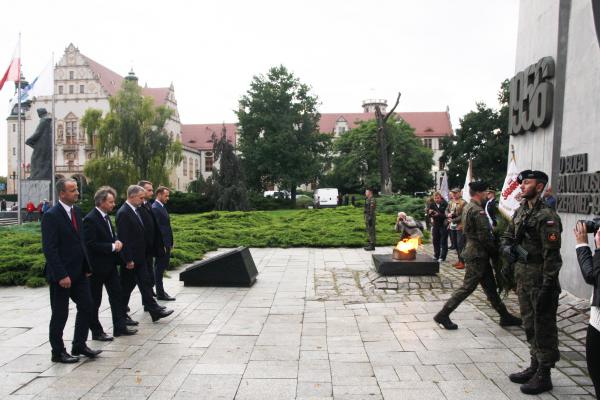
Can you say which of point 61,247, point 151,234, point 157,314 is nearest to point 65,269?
point 61,247

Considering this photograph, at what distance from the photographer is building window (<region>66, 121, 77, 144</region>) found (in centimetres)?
6981

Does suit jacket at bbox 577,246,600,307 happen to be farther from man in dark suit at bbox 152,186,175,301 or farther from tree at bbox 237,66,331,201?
tree at bbox 237,66,331,201

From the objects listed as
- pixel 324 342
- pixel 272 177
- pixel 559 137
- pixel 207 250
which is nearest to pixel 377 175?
pixel 272 177

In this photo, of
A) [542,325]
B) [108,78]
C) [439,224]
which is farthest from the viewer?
[108,78]

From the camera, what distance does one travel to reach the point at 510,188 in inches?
340

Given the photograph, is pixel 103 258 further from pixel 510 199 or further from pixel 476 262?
pixel 510 199

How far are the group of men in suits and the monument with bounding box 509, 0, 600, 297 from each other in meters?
6.51

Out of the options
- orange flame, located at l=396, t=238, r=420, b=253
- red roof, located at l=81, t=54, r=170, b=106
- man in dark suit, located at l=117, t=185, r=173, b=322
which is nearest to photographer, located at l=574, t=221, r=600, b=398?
man in dark suit, located at l=117, t=185, r=173, b=322

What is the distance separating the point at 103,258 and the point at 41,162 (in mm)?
18529

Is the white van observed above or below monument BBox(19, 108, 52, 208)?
below

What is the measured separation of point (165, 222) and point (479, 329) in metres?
5.30

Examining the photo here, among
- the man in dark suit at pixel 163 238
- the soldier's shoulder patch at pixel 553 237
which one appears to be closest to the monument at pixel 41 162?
the man in dark suit at pixel 163 238

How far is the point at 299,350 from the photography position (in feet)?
20.1

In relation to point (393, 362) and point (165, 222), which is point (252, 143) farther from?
point (393, 362)
